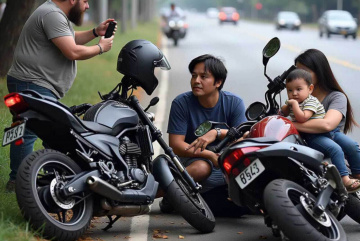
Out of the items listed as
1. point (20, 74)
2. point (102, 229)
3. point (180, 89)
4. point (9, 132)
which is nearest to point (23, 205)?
point (9, 132)

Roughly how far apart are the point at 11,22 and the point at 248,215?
9.38m

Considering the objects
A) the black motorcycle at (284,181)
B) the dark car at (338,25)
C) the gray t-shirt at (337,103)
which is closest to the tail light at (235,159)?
the black motorcycle at (284,181)

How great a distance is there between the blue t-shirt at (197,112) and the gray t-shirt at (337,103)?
77 cm

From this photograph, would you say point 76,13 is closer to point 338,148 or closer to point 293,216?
point 338,148

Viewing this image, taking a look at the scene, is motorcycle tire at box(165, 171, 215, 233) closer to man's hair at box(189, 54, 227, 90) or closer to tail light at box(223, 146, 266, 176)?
tail light at box(223, 146, 266, 176)

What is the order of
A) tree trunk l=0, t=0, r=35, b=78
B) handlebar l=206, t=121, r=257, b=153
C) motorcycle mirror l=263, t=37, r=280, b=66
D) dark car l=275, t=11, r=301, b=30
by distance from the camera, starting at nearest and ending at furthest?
1. motorcycle mirror l=263, t=37, r=280, b=66
2. handlebar l=206, t=121, r=257, b=153
3. tree trunk l=0, t=0, r=35, b=78
4. dark car l=275, t=11, r=301, b=30

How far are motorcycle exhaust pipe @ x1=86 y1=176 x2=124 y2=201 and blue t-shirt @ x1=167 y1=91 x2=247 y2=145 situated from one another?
141 cm

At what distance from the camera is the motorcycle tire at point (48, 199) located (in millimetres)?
6082

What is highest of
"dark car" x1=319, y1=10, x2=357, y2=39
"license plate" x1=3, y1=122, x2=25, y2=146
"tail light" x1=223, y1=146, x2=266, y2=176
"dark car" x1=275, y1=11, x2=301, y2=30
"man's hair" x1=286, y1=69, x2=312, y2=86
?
"man's hair" x1=286, y1=69, x2=312, y2=86

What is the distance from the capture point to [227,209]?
25.7 feet

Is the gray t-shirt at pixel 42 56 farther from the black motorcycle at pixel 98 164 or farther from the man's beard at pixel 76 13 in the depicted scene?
the black motorcycle at pixel 98 164

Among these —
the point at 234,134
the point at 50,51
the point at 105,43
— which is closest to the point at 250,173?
the point at 234,134

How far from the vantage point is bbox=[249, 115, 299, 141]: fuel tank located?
6.74 m

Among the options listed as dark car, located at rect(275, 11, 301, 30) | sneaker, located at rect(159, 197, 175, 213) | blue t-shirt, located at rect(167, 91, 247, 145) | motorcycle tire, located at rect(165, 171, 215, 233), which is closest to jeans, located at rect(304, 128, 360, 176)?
blue t-shirt, located at rect(167, 91, 247, 145)
